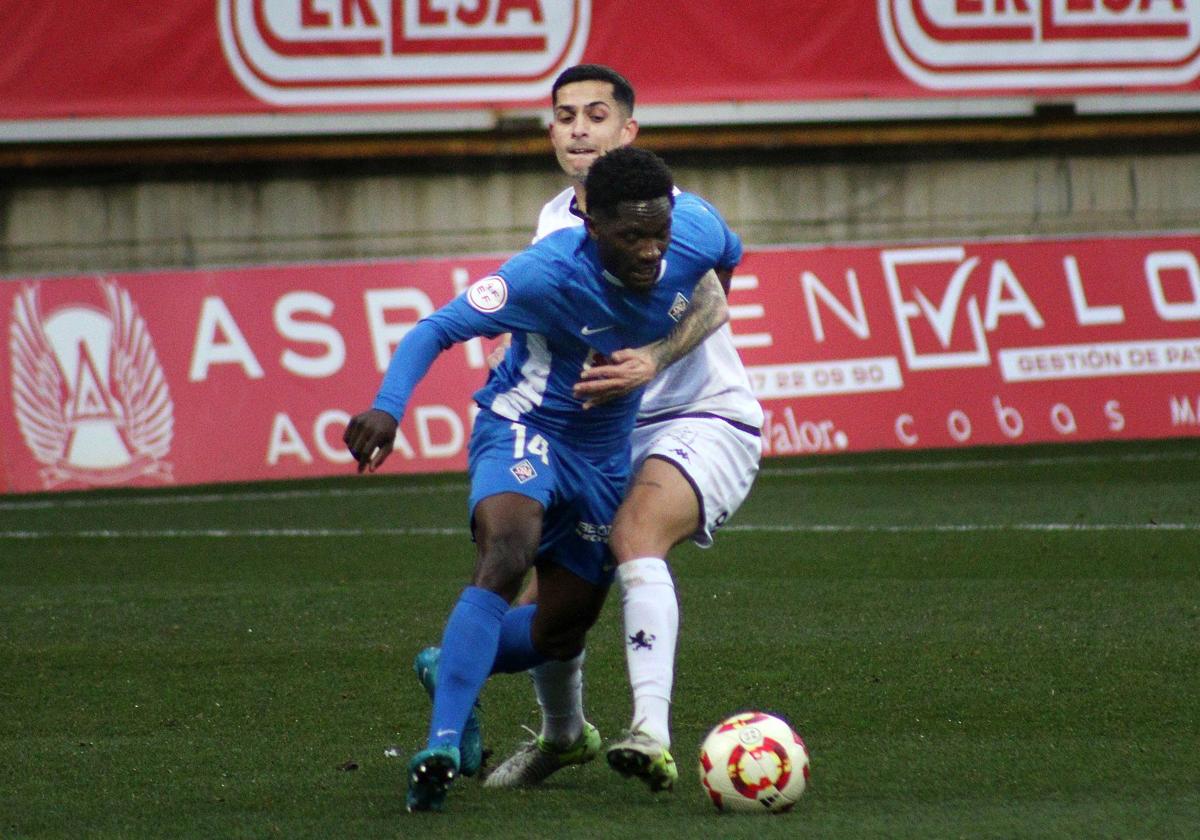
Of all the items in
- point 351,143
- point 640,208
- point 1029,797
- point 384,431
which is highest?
point 351,143

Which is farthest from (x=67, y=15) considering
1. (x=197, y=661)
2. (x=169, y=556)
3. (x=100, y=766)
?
(x=100, y=766)

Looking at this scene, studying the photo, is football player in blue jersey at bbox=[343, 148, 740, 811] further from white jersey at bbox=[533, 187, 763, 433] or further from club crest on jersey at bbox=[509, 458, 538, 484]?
white jersey at bbox=[533, 187, 763, 433]

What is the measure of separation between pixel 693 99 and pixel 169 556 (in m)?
7.54

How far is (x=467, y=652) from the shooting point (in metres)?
4.53

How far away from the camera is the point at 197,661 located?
687 centimetres

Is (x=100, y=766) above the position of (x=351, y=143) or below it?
below

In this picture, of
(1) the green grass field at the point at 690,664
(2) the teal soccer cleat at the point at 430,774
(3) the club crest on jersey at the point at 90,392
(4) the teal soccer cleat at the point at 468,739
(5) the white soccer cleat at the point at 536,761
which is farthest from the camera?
(3) the club crest on jersey at the point at 90,392

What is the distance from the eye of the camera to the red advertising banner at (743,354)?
12375 mm

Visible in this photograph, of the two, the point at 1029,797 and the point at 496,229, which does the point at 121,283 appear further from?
the point at 1029,797

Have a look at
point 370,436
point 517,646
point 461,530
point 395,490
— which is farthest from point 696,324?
point 395,490

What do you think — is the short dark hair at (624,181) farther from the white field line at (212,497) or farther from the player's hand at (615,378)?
the white field line at (212,497)

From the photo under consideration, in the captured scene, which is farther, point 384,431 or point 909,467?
point 909,467

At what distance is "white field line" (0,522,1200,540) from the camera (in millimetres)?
9820

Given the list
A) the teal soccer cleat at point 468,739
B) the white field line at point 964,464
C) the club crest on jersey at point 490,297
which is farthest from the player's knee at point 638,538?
the white field line at point 964,464
